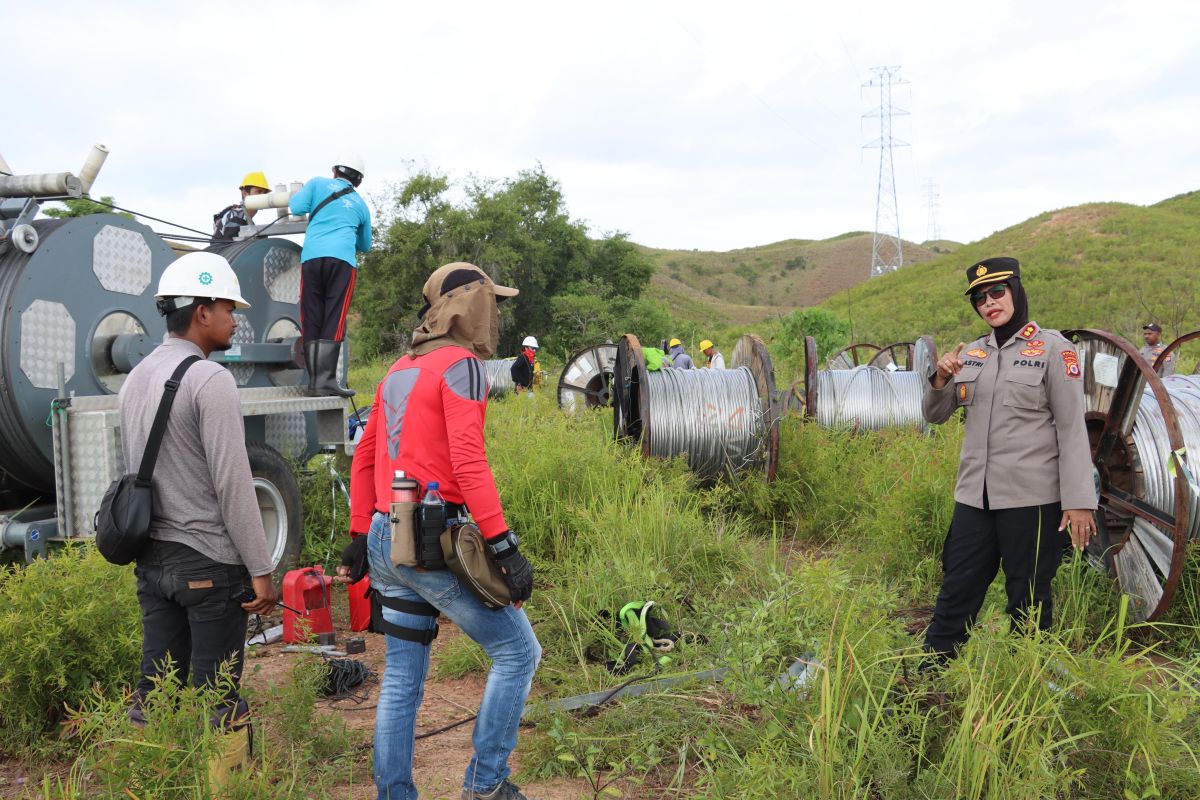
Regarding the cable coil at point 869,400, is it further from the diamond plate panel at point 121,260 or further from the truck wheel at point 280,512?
the diamond plate panel at point 121,260

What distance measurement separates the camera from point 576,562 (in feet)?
19.9

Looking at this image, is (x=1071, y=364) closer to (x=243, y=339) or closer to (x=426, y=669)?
(x=426, y=669)

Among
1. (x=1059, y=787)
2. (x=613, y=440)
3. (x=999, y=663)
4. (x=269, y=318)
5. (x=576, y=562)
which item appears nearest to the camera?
(x=1059, y=787)

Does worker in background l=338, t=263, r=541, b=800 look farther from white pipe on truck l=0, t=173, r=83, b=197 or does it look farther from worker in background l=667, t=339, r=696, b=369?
worker in background l=667, t=339, r=696, b=369

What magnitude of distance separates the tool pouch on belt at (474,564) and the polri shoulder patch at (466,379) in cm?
45

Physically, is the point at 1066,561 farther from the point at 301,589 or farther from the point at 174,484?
the point at 174,484

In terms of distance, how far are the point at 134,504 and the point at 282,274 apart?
452cm

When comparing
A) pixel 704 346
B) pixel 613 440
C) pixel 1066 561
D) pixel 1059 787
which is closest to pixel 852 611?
pixel 1059 787

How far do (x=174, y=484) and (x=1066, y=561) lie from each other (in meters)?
5.02

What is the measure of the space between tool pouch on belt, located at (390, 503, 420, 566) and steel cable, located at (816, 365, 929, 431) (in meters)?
8.22

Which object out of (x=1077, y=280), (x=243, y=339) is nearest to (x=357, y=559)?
(x=243, y=339)

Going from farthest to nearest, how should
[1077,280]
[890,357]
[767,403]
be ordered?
1. [1077,280]
2. [890,357]
3. [767,403]

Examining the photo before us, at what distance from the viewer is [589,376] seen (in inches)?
557

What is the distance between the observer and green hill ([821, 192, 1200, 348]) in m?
34.5
